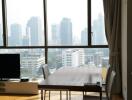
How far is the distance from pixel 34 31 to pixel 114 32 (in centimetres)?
197

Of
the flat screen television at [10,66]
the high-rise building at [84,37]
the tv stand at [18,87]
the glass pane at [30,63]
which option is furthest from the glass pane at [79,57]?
the flat screen television at [10,66]

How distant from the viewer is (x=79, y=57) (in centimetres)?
602

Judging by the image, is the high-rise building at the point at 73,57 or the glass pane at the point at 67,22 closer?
the glass pane at the point at 67,22

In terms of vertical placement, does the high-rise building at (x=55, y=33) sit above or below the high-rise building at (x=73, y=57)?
above

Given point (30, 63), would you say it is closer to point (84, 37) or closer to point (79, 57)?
point (79, 57)

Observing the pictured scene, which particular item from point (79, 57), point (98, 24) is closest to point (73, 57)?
point (79, 57)

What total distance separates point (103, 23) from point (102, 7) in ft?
1.21

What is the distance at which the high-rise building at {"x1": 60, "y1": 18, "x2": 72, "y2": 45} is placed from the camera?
596cm

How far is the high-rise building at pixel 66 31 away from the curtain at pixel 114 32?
93 centimetres

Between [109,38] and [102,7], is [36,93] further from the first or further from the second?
[102,7]

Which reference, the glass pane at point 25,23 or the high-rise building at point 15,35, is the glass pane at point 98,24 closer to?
the glass pane at point 25,23

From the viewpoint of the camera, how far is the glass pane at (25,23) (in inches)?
238

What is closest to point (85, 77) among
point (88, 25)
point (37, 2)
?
point (88, 25)

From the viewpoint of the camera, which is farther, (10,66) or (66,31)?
(66,31)
